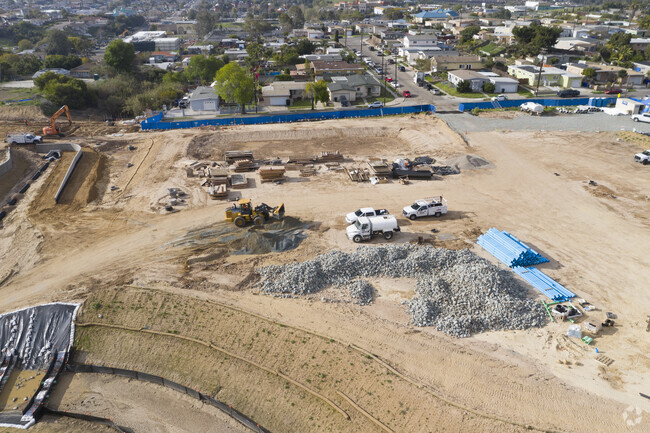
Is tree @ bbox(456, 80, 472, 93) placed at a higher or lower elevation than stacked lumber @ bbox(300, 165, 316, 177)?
higher

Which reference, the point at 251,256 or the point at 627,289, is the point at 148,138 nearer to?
the point at 251,256

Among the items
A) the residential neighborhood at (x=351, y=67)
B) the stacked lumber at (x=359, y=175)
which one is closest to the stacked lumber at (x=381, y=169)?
the stacked lumber at (x=359, y=175)

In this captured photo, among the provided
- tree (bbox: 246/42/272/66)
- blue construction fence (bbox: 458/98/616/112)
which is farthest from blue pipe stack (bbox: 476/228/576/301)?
tree (bbox: 246/42/272/66)

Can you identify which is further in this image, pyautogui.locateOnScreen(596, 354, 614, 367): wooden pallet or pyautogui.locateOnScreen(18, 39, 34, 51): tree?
pyautogui.locateOnScreen(18, 39, 34, 51): tree

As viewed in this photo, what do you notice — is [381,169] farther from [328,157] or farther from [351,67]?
[351,67]

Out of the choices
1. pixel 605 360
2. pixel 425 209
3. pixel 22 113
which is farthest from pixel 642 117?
pixel 22 113

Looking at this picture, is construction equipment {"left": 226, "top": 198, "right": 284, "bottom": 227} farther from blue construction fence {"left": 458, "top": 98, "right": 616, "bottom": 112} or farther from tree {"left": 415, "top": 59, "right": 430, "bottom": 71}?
tree {"left": 415, "top": 59, "right": 430, "bottom": 71}

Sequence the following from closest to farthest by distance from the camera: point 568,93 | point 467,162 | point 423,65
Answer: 1. point 467,162
2. point 568,93
3. point 423,65
